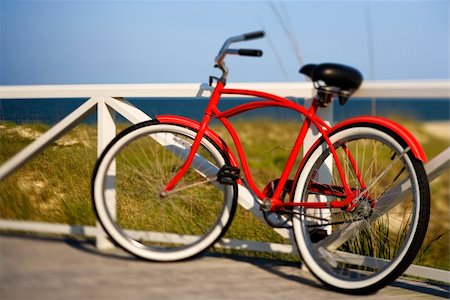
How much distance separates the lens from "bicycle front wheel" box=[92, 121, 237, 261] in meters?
3.03

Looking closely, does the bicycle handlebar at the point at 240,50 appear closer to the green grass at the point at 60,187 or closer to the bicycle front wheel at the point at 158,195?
the bicycle front wheel at the point at 158,195

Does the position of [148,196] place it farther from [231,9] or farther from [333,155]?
[231,9]

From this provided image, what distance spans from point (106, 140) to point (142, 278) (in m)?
0.85

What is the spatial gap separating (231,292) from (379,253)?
99cm

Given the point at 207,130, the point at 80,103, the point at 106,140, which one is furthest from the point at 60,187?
the point at 207,130

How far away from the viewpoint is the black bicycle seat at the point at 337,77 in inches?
108

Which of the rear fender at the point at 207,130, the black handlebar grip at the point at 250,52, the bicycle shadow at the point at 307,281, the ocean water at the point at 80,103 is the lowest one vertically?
the bicycle shadow at the point at 307,281

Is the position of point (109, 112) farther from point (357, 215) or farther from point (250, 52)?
point (357, 215)

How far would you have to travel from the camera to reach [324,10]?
45.3 ft

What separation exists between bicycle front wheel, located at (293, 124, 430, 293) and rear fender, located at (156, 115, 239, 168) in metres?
0.34

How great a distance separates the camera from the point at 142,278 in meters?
2.75

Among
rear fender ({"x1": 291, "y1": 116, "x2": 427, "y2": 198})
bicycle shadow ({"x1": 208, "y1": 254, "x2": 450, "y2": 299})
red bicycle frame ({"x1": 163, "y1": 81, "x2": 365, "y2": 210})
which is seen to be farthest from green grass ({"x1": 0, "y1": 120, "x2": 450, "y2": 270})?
rear fender ({"x1": 291, "y1": 116, "x2": 427, "y2": 198})

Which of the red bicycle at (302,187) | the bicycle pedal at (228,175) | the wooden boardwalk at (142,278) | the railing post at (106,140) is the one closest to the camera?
the wooden boardwalk at (142,278)

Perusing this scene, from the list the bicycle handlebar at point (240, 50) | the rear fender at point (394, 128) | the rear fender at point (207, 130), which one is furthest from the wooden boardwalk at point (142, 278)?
the bicycle handlebar at point (240, 50)
